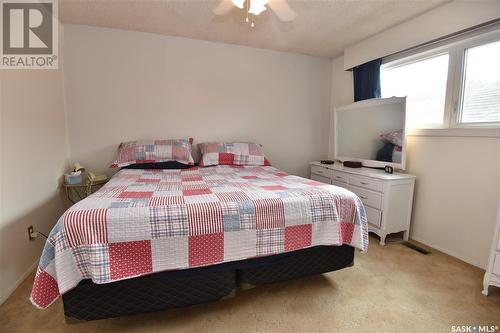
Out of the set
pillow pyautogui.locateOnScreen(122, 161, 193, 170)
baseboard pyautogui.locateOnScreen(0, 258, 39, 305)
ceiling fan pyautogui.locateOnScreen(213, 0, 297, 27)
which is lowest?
baseboard pyautogui.locateOnScreen(0, 258, 39, 305)

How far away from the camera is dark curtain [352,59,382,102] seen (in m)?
2.86

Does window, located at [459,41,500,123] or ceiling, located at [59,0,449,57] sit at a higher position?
ceiling, located at [59,0,449,57]

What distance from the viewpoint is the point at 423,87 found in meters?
2.51

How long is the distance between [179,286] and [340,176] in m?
2.27

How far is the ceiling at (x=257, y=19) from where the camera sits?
2.16 metres

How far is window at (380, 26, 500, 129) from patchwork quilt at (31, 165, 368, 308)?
148 cm

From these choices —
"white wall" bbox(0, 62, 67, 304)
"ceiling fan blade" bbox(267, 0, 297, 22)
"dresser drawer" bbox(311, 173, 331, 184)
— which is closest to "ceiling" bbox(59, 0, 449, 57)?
"ceiling fan blade" bbox(267, 0, 297, 22)

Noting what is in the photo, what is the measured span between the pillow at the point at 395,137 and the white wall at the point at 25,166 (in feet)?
11.0

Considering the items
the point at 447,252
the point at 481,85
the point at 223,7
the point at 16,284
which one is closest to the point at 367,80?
the point at 481,85

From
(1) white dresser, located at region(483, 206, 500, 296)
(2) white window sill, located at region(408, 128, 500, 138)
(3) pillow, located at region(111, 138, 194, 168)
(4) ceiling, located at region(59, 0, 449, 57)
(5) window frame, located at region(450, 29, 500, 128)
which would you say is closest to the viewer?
(1) white dresser, located at region(483, 206, 500, 296)

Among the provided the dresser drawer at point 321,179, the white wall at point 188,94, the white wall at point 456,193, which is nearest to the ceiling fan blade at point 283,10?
the white wall at point 188,94

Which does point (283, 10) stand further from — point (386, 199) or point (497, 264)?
point (497, 264)

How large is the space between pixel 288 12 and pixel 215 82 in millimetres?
1239

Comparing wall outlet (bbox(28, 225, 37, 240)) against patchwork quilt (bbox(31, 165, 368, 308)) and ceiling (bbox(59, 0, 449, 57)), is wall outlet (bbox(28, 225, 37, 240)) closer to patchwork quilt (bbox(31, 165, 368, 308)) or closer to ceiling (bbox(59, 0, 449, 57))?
patchwork quilt (bbox(31, 165, 368, 308))
